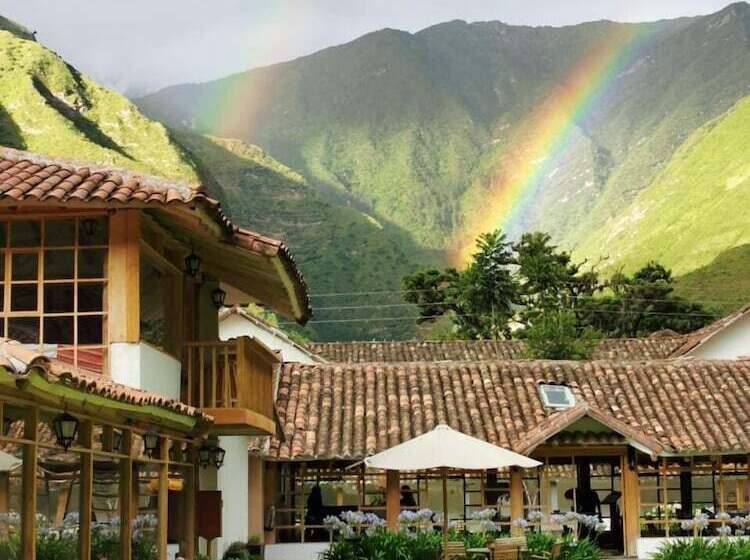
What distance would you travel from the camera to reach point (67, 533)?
1172 cm

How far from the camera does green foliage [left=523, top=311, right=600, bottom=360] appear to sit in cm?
4997

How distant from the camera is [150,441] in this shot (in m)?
14.7

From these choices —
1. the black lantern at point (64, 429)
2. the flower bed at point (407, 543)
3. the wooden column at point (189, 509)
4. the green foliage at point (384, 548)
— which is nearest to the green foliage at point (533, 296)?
the flower bed at point (407, 543)

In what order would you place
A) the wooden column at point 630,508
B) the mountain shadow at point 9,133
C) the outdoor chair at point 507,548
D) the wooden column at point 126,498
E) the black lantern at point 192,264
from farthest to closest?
the mountain shadow at point 9,133, the wooden column at point 630,508, the outdoor chair at point 507,548, the black lantern at point 192,264, the wooden column at point 126,498

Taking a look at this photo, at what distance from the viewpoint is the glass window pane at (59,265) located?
50.6 ft

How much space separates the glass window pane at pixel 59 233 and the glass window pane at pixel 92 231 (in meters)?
0.09

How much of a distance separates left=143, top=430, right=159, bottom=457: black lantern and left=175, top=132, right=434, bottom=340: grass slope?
237 ft

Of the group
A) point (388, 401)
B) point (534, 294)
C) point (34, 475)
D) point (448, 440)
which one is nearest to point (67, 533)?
point (34, 475)

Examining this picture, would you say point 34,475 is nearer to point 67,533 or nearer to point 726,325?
point 67,533

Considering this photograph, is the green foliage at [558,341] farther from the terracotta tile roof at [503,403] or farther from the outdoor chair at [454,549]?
the outdoor chair at [454,549]

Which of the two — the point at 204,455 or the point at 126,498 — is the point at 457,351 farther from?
the point at 126,498

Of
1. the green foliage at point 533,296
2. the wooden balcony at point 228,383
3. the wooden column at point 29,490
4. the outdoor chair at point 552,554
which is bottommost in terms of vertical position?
the outdoor chair at point 552,554

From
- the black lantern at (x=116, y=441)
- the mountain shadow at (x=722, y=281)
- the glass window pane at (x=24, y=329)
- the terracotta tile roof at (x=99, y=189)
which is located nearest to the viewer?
→ the black lantern at (x=116, y=441)

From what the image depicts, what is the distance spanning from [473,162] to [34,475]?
182 m
